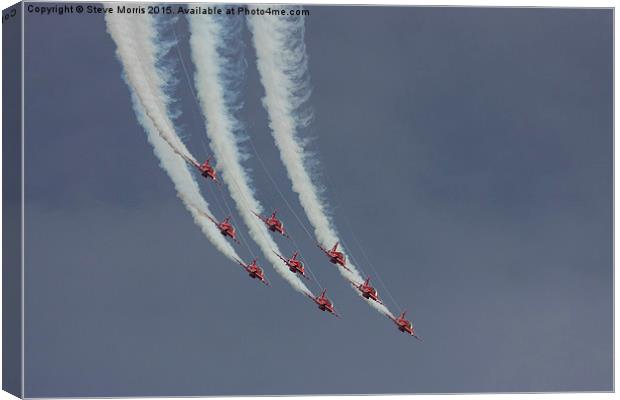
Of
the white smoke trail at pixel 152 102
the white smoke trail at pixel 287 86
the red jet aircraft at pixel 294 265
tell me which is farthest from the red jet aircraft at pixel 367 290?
the white smoke trail at pixel 152 102

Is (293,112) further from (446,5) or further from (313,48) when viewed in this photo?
(446,5)

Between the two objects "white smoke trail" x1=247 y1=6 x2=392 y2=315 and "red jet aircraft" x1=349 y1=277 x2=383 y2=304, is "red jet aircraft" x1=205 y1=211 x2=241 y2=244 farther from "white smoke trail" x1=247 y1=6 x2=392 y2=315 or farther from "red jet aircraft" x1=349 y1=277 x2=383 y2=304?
"red jet aircraft" x1=349 y1=277 x2=383 y2=304

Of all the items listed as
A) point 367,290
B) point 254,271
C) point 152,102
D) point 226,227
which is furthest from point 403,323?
point 152,102

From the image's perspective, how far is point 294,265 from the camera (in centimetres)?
4016

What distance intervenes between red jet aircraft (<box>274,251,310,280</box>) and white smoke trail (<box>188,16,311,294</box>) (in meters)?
0.35

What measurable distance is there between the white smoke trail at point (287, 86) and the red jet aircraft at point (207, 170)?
1.40m

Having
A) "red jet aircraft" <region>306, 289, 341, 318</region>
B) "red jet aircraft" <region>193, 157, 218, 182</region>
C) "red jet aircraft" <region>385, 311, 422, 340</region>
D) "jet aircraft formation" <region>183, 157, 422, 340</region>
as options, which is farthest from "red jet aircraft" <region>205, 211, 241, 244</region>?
"red jet aircraft" <region>385, 311, 422, 340</region>

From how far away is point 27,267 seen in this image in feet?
129

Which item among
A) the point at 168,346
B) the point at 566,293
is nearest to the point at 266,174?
the point at 168,346

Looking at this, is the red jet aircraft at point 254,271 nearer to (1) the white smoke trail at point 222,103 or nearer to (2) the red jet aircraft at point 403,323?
(1) the white smoke trail at point 222,103

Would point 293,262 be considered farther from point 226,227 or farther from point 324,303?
point 226,227

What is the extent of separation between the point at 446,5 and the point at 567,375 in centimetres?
793

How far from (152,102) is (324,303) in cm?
525

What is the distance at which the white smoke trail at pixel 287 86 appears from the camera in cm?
3994
